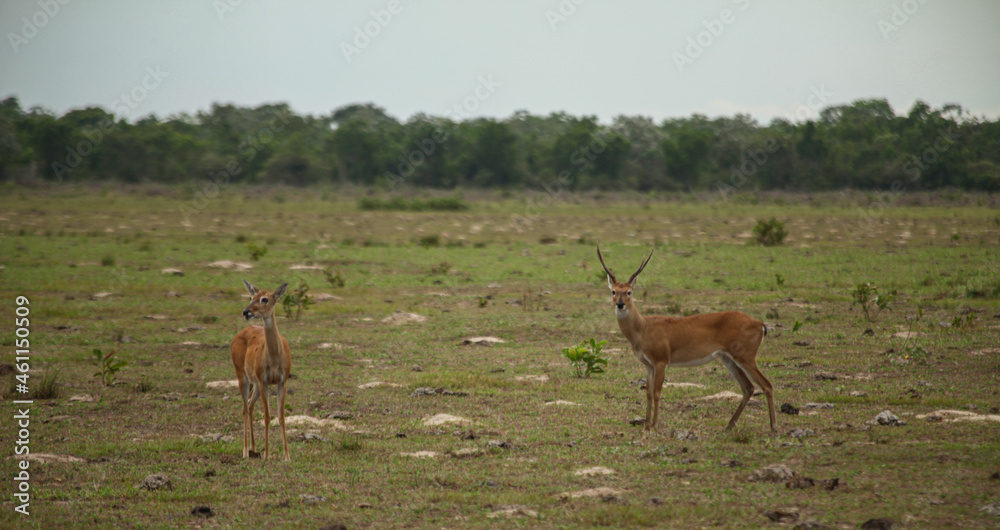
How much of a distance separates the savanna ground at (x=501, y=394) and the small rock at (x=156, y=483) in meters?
0.12

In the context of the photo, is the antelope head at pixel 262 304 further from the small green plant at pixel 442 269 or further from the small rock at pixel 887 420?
the small green plant at pixel 442 269

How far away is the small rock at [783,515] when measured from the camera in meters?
6.72

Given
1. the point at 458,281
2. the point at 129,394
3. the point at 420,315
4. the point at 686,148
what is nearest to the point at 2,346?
the point at 129,394

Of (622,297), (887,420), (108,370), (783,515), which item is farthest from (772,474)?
(108,370)

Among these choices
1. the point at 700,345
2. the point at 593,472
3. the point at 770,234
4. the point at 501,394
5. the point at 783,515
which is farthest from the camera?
the point at 770,234

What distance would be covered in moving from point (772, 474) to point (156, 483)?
19.0ft

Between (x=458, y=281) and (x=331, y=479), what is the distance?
594 inches

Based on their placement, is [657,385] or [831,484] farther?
[657,385]

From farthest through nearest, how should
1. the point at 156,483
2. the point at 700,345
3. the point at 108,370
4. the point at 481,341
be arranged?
1. the point at 481,341
2. the point at 108,370
3. the point at 700,345
4. the point at 156,483

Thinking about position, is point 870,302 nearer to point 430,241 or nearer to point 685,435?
point 685,435

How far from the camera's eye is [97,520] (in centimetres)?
706

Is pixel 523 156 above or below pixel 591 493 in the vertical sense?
above

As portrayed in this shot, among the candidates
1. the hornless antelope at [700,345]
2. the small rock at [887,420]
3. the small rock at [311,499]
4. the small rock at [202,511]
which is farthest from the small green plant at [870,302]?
the small rock at [202,511]

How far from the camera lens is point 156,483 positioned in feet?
25.8
